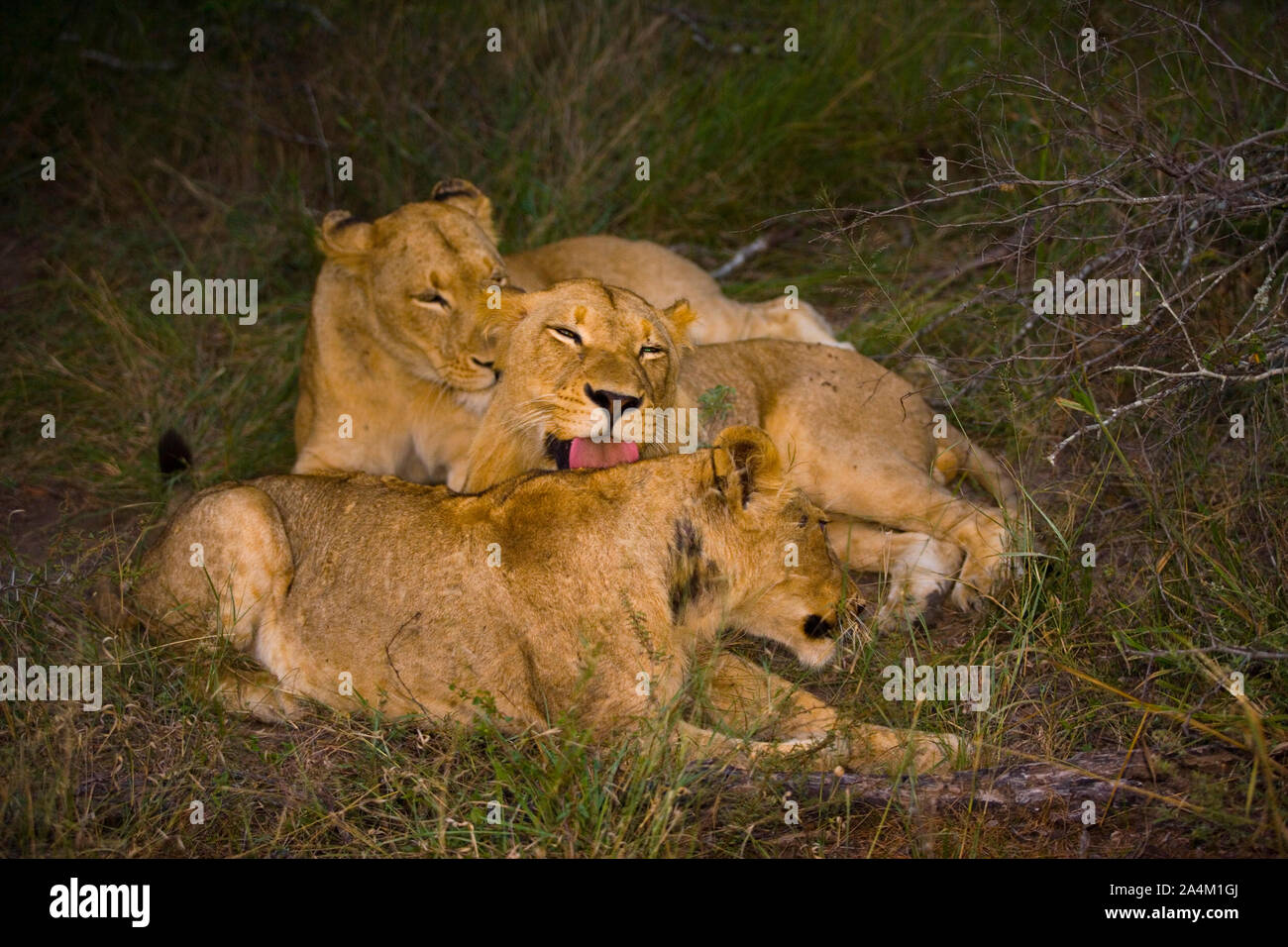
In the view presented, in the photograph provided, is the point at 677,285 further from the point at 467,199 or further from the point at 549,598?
the point at 549,598

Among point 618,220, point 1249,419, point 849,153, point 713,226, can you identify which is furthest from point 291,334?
point 1249,419

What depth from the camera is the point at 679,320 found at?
4.62 metres

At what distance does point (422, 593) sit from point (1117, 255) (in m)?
2.63

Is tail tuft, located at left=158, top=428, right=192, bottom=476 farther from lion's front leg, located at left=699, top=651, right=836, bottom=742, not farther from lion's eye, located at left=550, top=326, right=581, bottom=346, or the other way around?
lion's front leg, located at left=699, top=651, right=836, bottom=742

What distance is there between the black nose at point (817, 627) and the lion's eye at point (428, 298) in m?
2.00

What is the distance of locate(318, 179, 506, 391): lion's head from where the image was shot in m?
5.07

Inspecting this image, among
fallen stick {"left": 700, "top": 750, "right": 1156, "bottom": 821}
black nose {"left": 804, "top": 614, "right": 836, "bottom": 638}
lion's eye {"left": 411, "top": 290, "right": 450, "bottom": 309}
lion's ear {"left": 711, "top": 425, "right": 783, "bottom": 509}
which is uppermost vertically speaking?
lion's eye {"left": 411, "top": 290, "right": 450, "bottom": 309}

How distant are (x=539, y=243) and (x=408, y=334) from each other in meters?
1.90

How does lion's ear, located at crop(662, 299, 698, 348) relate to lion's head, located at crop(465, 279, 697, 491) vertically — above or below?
above

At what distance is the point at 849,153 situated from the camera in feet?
24.1

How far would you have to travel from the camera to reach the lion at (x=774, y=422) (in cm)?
419

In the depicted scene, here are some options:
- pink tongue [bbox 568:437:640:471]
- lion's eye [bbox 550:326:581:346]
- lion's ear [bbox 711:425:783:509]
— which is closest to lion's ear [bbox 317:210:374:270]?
lion's eye [bbox 550:326:581:346]

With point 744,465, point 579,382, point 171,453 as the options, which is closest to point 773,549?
point 744,465

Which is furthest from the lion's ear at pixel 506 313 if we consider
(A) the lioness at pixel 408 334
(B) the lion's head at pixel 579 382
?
(A) the lioness at pixel 408 334
